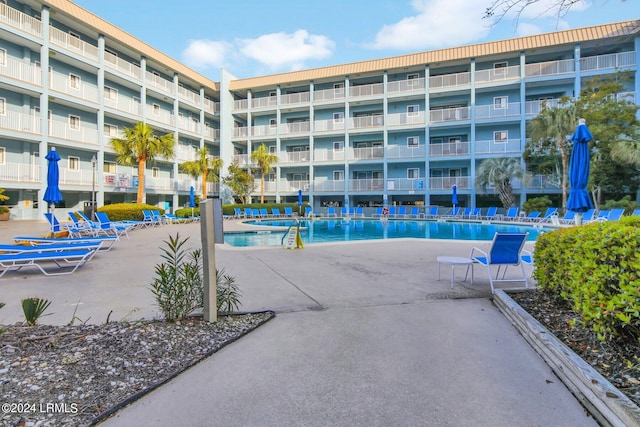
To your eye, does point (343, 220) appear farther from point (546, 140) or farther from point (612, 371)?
point (612, 371)

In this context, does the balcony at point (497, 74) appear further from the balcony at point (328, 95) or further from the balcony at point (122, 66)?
the balcony at point (122, 66)

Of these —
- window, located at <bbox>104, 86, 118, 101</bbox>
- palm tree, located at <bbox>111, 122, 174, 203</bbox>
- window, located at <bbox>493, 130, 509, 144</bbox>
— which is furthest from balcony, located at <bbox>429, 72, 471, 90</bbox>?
window, located at <bbox>104, 86, 118, 101</bbox>

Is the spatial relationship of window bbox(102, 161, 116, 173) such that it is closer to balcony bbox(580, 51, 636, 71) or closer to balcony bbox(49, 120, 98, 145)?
balcony bbox(49, 120, 98, 145)

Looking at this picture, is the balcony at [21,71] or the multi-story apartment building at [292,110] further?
the multi-story apartment building at [292,110]

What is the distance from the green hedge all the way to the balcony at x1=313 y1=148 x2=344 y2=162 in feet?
86.8

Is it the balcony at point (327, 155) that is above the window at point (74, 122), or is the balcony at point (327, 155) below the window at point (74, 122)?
below

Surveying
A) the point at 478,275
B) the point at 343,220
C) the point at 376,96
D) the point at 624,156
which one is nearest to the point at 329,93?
the point at 376,96

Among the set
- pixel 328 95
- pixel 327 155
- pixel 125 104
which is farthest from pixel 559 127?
pixel 125 104

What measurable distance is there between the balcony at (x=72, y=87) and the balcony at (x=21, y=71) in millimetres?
906

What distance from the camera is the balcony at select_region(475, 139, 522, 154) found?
24719 millimetres

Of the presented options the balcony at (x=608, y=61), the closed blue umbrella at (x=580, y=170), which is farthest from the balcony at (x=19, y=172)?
the balcony at (x=608, y=61)

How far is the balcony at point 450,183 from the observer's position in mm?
25984

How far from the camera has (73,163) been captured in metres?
22.2

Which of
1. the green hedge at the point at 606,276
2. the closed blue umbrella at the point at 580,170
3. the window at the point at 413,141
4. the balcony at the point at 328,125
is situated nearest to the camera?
the green hedge at the point at 606,276
